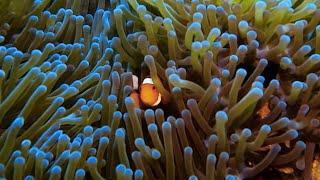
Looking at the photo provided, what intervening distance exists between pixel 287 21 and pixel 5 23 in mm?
1000

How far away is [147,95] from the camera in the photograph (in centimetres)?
136

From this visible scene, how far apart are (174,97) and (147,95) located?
0.30ft

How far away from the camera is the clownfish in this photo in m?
1.35

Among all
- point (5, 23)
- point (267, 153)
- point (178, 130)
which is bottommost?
point (267, 153)

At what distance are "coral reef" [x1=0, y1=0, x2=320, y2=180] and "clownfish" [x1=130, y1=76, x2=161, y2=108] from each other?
0.03 feet

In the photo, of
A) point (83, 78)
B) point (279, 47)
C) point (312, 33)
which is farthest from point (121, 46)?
point (312, 33)

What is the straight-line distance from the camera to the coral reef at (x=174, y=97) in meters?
1.17

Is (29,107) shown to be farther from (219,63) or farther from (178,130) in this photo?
(219,63)

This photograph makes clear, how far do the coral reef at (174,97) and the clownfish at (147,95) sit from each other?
0.03 feet

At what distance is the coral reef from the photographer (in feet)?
3.84

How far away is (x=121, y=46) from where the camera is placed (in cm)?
151

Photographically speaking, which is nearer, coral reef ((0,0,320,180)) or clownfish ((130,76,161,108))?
coral reef ((0,0,320,180))

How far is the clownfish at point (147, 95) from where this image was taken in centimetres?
135

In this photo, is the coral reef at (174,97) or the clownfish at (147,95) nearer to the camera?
the coral reef at (174,97)
